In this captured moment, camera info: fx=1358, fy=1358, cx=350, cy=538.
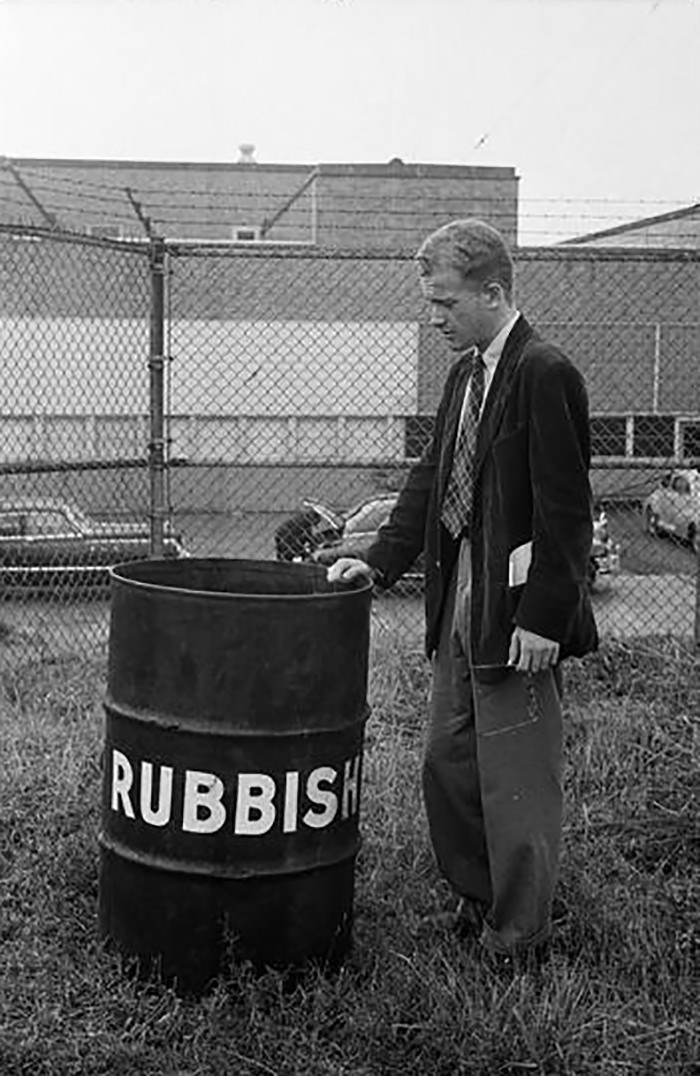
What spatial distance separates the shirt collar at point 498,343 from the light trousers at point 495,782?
50 centimetres

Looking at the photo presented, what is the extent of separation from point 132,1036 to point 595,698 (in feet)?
11.3

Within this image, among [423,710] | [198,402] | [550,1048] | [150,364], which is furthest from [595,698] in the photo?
[198,402]

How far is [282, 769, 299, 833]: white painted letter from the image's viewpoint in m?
3.34

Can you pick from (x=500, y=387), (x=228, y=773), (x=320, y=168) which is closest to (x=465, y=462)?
(x=500, y=387)

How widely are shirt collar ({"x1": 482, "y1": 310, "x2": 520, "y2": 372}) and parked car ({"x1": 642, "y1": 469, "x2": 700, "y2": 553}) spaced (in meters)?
4.38

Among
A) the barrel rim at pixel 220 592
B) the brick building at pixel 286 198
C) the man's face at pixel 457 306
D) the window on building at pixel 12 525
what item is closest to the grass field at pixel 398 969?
the barrel rim at pixel 220 592

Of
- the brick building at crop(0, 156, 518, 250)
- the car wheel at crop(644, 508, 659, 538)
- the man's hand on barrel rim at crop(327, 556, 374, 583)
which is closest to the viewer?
the man's hand on barrel rim at crop(327, 556, 374, 583)

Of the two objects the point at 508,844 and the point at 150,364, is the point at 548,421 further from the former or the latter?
the point at 150,364

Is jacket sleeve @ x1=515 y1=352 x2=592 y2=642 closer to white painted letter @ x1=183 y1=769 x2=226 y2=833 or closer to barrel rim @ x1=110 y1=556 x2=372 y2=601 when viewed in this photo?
barrel rim @ x1=110 y1=556 x2=372 y2=601

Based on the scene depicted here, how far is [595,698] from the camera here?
625 centimetres

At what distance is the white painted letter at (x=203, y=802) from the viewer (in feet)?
10.8

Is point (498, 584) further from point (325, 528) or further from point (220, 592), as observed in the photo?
point (325, 528)

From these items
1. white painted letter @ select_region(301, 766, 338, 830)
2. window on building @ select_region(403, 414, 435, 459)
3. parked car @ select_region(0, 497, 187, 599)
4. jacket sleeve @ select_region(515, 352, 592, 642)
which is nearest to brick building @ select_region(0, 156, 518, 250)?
window on building @ select_region(403, 414, 435, 459)

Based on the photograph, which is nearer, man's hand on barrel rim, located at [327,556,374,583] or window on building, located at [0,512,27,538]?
man's hand on barrel rim, located at [327,556,374,583]
